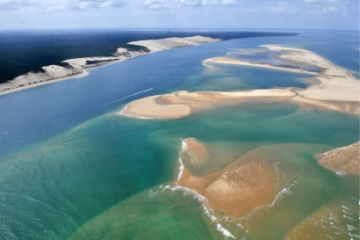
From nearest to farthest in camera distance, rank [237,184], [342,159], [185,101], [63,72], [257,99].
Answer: [237,184] → [342,159] → [185,101] → [257,99] → [63,72]

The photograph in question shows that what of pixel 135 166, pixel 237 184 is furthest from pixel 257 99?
pixel 135 166

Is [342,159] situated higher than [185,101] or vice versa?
[185,101]

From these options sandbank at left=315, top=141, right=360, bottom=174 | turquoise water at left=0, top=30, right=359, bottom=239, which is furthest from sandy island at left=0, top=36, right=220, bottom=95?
sandbank at left=315, top=141, right=360, bottom=174

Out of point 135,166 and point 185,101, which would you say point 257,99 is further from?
point 135,166

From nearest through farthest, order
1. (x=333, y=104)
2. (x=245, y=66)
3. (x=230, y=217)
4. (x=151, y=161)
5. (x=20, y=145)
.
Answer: (x=230, y=217) < (x=151, y=161) < (x=20, y=145) < (x=333, y=104) < (x=245, y=66)

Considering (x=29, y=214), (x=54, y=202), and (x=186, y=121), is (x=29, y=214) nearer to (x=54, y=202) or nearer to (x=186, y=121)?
(x=54, y=202)

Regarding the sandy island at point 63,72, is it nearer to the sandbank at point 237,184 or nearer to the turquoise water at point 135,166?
the turquoise water at point 135,166

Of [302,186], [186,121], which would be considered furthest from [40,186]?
[302,186]

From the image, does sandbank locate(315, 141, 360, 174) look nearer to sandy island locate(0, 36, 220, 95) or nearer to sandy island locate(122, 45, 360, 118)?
sandy island locate(122, 45, 360, 118)
